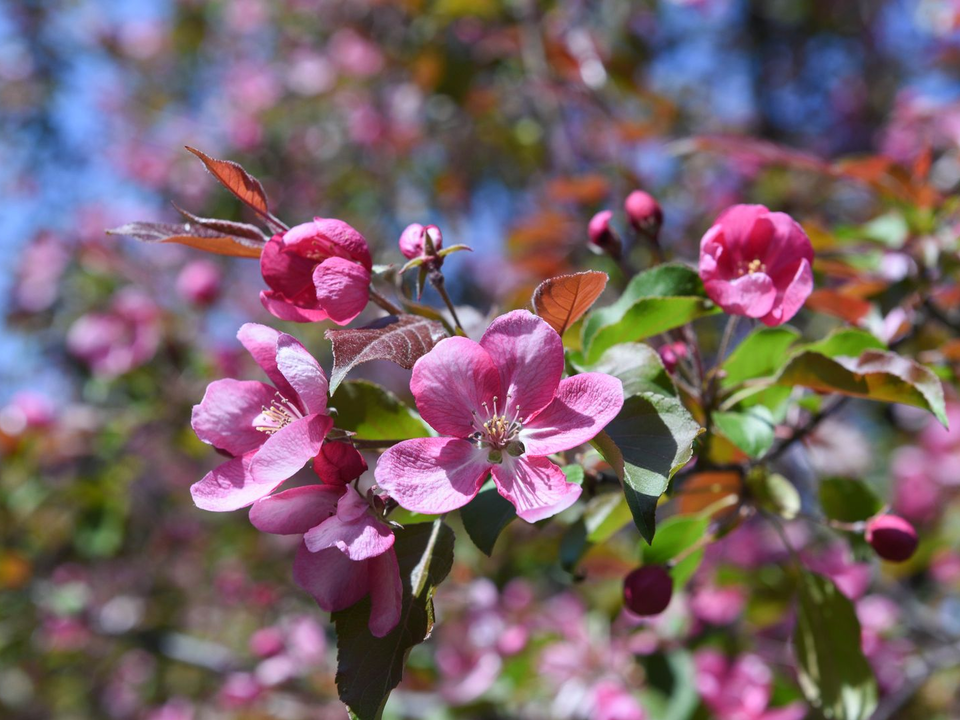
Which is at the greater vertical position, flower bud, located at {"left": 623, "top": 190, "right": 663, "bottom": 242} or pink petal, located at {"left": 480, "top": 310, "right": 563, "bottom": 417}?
pink petal, located at {"left": 480, "top": 310, "right": 563, "bottom": 417}

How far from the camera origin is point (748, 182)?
129 inches

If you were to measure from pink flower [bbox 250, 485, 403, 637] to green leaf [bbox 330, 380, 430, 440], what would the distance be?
0.13 metres

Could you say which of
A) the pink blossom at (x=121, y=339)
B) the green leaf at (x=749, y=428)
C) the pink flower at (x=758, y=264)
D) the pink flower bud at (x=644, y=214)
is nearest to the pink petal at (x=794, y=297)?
the pink flower at (x=758, y=264)

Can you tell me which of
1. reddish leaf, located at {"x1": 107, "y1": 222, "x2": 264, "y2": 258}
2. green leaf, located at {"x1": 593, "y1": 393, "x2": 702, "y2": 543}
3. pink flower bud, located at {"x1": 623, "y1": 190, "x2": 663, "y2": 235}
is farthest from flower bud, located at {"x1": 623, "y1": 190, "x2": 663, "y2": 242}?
reddish leaf, located at {"x1": 107, "y1": 222, "x2": 264, "y2": 258}

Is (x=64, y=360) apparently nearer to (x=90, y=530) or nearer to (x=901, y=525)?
(x=90, y=530)

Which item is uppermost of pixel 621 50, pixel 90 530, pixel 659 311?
pixel 659 311

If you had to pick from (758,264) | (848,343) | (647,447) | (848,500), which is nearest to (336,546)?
(647,447)

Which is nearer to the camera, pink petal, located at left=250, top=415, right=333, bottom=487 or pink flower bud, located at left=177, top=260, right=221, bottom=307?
pink petal, located at left=250, top=415, right=333, bottom=487

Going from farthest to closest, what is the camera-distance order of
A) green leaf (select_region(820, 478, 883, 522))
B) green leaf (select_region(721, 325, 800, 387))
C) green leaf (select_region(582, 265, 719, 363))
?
green leaf (select_region(820, 478, 883, 522)) < green leaf (select_region(721, 325, 800, 387)) < green leaf (select_region(582, 265, 719, 363))

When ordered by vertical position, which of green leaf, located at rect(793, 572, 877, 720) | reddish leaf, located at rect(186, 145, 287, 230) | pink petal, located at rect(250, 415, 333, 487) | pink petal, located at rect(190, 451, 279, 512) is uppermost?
reddish leaf, located at rect(186, 145, 287, 230)

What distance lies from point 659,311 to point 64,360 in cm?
373

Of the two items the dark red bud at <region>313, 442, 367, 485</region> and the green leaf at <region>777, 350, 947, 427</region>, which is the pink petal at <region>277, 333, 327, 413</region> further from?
the green leaf at <region>777, 350, 947, 427</region>

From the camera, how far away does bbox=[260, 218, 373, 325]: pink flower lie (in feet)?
2.24

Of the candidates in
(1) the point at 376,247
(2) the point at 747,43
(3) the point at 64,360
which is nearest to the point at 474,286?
(1) the point at 376,247
